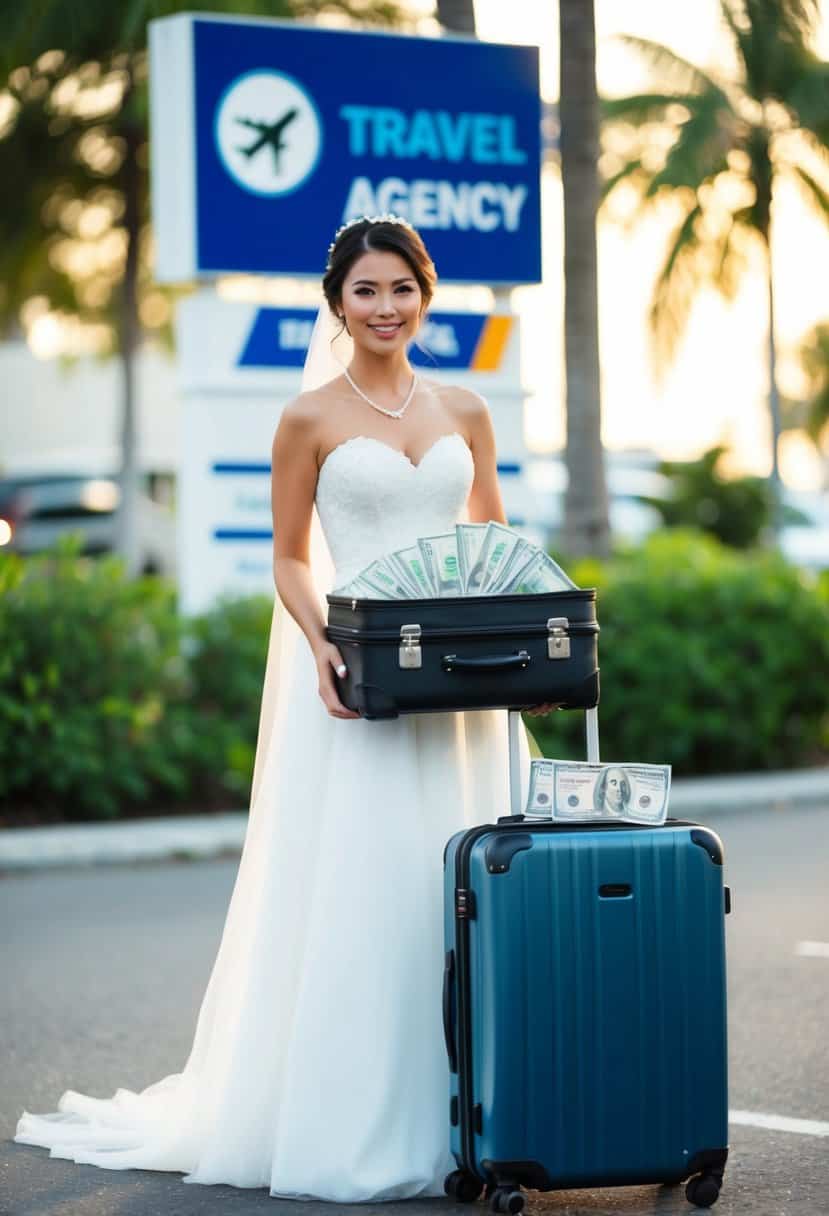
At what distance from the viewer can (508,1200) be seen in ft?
14.3

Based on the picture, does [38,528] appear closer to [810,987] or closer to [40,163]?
[40,163]

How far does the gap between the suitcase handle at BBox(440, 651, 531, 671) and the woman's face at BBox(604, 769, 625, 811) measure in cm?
32

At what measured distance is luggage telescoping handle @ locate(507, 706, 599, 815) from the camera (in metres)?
4.65

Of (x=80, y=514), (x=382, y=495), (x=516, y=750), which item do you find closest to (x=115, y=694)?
(x=382, y=495)

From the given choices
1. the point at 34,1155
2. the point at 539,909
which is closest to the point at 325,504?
the point at 539,909

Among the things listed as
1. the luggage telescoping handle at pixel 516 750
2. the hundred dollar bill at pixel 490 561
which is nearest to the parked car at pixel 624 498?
the luggage telescoping handle at pixel 516 750

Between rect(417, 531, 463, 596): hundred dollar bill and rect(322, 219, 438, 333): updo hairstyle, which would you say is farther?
rect(322, 219, 438, 333): updo hairstyle

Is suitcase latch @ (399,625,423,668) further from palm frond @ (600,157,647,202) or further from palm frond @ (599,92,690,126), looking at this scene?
palm frond @ (599,92,690,126)

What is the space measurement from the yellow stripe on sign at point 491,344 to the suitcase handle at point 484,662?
9.39 meters

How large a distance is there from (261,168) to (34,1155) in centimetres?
884

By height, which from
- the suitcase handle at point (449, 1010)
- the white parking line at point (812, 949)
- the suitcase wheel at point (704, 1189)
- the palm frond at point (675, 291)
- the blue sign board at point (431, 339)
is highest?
the palm frond at point (675, 291)

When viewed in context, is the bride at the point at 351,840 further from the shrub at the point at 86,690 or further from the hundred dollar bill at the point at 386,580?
the shrub at the point at 86,690

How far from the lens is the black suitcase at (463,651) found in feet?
14.8

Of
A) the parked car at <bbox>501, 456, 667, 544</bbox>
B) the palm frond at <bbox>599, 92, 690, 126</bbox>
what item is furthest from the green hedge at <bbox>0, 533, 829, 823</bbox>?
the palm frond at <bbox>599, 92, 690, 126</bbox>
